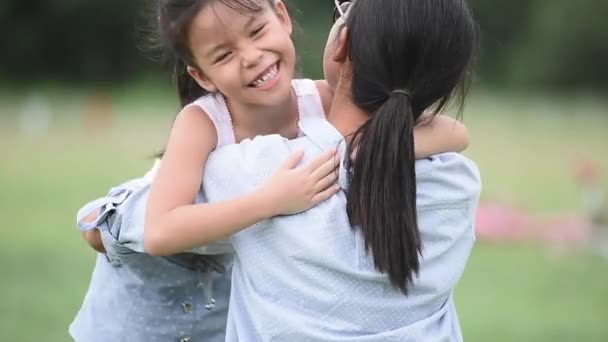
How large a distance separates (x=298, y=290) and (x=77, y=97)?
56.7ft

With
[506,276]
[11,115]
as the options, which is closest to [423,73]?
[506,276]

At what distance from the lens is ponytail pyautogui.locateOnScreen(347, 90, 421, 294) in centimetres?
229

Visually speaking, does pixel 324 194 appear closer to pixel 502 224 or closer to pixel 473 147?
pixel 502 224

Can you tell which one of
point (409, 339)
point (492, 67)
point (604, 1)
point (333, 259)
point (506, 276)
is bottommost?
point (492, 67)

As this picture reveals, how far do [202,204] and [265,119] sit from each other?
32 centimetres

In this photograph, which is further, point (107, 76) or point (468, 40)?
point (107, 76)

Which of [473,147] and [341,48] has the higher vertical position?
[341,48]

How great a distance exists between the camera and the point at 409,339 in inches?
92.4

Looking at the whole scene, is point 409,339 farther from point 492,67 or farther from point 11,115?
point 492,67

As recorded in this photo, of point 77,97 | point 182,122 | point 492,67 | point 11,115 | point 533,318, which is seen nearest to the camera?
point 182,122

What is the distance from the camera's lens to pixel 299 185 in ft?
7.48

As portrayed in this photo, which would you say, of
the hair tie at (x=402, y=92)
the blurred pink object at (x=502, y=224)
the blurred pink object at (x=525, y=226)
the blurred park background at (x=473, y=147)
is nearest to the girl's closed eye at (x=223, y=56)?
the hair tie at (x=402, y=92)

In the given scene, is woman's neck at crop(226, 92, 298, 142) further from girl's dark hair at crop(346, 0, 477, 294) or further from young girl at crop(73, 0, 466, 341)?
girl's dark hair at crop(346, 0, 477, 294)

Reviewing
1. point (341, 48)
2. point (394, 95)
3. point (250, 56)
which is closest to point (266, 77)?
point (250, 56)
